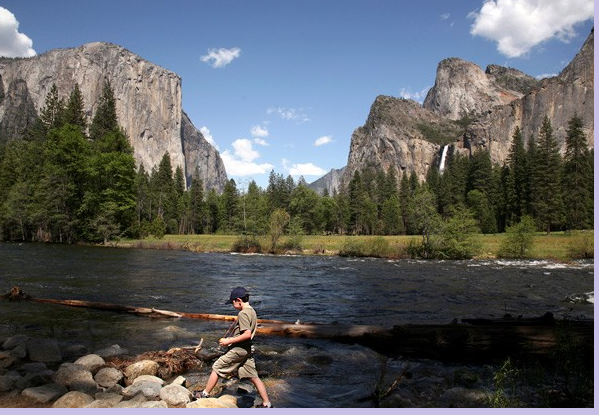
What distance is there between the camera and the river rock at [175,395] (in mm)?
6563

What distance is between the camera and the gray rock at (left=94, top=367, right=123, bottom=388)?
7.59 m

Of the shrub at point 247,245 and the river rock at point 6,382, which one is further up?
the shrub at point 247,245

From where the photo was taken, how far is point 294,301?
18.2 metres

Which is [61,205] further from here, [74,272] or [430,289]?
[430,289]

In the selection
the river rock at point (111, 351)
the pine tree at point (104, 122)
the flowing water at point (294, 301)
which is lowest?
the flowing water at point (294, 301)

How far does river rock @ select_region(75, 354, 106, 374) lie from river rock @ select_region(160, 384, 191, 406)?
217cm

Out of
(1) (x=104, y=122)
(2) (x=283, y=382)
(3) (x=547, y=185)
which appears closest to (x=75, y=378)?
(2) (x=283, y=382)

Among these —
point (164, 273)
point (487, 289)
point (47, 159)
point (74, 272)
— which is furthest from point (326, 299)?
point (47, 159)

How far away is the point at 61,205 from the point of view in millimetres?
54094

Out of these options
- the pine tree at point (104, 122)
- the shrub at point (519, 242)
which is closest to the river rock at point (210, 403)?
the shrub at point (519, 242)

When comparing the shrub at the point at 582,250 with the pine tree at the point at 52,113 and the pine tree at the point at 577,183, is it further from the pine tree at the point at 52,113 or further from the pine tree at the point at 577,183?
the pine tree at the point at 52,113

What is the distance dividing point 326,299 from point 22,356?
12246mm

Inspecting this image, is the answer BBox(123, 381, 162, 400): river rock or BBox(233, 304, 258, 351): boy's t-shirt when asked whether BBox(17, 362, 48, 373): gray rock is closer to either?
BBox(123, 381, 162, 400): river rock

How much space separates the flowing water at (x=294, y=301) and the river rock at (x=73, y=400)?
9.69 ft
